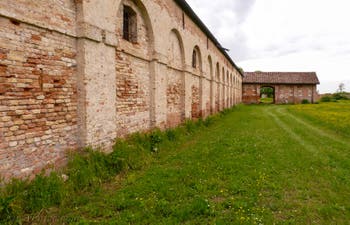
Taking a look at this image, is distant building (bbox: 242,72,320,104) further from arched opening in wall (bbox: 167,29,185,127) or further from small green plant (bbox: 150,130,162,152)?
small green plant (bbox: 150,130,162,152)

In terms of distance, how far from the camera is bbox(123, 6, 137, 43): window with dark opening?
762cm

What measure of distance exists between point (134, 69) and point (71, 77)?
266cm

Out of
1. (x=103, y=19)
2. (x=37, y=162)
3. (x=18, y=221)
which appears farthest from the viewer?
(x=103, y=19)

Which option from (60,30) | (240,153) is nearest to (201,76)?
(240,153)

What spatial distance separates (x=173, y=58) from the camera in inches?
424

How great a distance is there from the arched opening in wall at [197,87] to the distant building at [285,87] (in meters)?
28.7

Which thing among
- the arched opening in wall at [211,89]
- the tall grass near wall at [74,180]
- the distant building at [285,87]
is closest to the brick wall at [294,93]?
the distant building at [285,87]

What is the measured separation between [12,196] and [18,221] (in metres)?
0.46

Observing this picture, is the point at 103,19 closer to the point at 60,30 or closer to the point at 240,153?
the point at 60,30

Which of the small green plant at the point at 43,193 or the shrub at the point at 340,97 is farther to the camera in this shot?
the shrub at the point at 340,97

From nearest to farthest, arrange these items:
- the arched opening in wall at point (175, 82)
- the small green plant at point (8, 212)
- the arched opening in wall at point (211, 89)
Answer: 1. the small green plant at point (8, 212)
2. the arched opening in wall at point (175, 82)
3. the arched opening in wall at point (211, 89)

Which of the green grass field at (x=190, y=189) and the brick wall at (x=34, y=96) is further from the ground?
the brick wall at (x=34, y=96)

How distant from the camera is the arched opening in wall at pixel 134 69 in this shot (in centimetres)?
681

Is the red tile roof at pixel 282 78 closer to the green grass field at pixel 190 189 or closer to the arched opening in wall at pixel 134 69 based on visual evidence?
the green grass field at pixel 190 189
